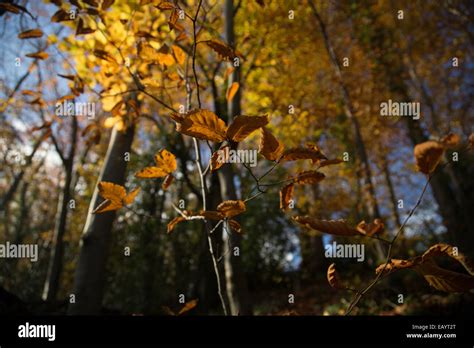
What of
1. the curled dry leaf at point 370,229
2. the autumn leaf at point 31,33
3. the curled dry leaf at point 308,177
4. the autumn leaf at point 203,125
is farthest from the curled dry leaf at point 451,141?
the autumn leaf at point 31,33

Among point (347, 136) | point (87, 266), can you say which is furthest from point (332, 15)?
point (87, 266)

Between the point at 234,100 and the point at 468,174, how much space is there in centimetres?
1000

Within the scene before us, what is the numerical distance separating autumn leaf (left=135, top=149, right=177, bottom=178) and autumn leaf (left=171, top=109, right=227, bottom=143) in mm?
290

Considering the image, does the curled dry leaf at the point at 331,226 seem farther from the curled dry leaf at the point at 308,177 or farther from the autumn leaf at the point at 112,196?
the autumn leaf at the point at 112,196

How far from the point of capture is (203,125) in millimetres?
769

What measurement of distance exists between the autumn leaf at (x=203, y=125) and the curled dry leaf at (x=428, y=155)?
45 cm

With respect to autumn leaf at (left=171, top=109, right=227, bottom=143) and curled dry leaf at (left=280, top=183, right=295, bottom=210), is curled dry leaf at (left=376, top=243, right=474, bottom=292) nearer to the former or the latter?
curled dry leaf at (left=280, top=183, right=295, bottom=210)

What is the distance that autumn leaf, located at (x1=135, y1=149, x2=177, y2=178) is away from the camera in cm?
105

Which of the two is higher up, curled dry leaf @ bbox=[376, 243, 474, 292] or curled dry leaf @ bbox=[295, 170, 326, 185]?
curled dry leaf @ bbox=[295, 170, 326, 185]

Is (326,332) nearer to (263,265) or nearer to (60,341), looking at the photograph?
(60,341)

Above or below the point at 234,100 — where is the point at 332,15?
above

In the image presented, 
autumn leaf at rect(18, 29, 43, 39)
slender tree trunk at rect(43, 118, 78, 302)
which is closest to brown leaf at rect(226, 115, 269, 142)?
autumn leaf at rect(18, 29, 43, 39)

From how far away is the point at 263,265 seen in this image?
32.7 ft

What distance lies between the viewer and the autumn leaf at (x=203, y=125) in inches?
29.8
